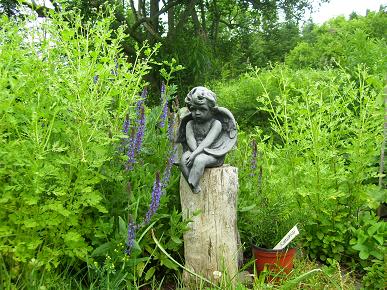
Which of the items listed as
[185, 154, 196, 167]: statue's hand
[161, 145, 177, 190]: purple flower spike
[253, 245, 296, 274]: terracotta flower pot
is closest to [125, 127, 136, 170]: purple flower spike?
[161, 145, 177, 190]: purple flower spike

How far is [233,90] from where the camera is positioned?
25.7ft

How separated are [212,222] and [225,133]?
2.08 feet

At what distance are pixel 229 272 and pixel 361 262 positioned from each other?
1.17 m

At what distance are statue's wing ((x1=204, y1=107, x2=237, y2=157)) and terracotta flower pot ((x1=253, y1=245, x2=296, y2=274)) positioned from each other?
0.79 metres

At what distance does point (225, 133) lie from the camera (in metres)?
2.82

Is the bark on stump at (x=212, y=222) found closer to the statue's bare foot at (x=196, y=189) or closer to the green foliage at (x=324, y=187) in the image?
the statue's bare foot at (x=196, y=189)

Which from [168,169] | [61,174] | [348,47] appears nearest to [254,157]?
[168,169]

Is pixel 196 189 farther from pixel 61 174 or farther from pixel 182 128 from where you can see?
pixel 61 174

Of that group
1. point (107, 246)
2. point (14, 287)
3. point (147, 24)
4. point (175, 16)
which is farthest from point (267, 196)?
point (175, 16)

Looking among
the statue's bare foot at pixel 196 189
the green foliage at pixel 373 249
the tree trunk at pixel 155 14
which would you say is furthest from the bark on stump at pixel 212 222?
the tree trunk at pixel 155 14

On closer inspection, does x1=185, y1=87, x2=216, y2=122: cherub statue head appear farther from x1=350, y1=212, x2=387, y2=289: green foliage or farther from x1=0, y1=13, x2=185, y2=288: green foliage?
x1=350, y1=212, x2=387, y2=289: green foliage

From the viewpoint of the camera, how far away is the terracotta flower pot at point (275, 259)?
9.13ft

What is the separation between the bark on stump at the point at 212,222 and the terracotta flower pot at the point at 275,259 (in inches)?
9.0

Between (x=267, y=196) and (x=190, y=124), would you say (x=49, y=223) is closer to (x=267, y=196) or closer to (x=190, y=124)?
(x=190, y=124)
